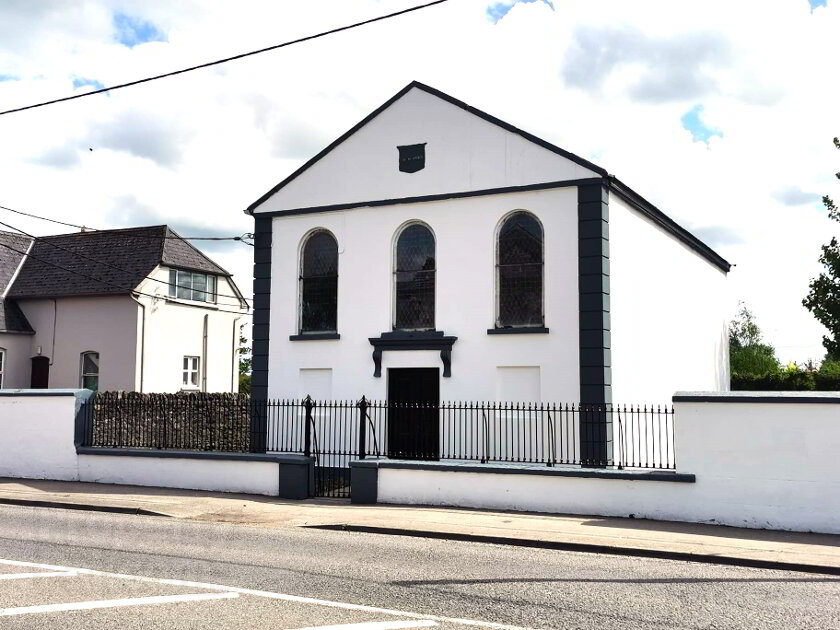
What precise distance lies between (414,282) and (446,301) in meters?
0.98

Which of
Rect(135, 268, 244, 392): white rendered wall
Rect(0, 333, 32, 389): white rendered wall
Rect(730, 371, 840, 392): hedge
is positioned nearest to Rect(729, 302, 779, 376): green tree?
Rect(730, 371, 840, 392): hedge

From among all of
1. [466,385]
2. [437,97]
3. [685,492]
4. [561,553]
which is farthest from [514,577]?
[437,97]

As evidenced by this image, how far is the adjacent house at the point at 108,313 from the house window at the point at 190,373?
41 millimetres

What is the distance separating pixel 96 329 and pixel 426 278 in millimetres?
18194

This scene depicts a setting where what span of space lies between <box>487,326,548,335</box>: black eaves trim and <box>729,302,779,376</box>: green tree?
51.3 ft

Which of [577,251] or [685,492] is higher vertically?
[577,251]

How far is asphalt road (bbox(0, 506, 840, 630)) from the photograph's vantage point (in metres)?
6.85

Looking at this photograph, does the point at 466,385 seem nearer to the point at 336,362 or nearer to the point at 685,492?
the point at 336,362

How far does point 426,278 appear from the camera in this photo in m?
18.1

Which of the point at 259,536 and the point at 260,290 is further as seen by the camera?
the point at 260,290

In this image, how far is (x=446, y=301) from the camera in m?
17.7

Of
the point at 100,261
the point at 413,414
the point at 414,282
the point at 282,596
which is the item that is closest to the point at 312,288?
the point at 414,282

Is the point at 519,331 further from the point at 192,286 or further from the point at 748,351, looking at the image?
the point at 748,351

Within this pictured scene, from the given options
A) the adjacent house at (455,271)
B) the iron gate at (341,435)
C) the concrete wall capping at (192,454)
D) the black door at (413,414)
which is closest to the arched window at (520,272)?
the adjacent house at (455,271)
